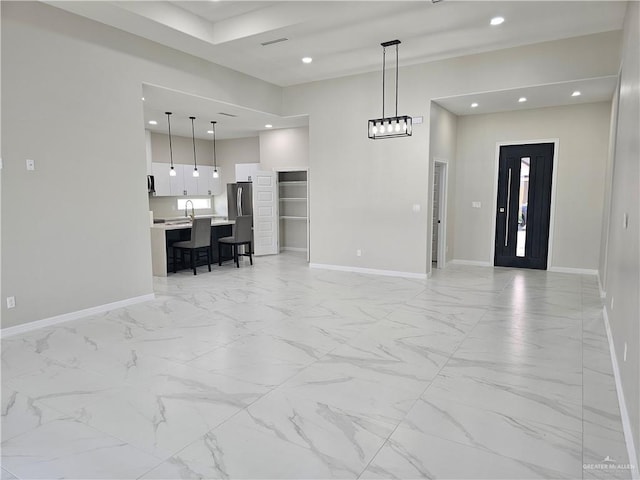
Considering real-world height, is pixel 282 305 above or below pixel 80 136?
below

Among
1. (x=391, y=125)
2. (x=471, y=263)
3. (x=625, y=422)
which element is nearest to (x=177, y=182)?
(x=391, y=125)

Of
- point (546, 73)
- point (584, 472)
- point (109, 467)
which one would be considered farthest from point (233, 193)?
point (584, 472)

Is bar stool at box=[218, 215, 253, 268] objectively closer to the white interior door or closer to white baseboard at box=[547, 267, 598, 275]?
the white interior door

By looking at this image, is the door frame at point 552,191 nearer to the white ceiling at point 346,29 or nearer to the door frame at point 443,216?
the white ceiling at point 346,29

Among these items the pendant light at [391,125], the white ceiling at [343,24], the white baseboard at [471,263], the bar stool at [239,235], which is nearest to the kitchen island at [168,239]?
the bar stool at [239,235]

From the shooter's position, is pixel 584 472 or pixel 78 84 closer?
pixel 584 472

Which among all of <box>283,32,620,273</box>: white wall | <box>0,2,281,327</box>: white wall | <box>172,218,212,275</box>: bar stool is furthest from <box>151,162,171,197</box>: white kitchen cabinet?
<box>0,2,281,327</box>: white wall

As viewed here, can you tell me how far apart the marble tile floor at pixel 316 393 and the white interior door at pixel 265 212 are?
4.15 metres

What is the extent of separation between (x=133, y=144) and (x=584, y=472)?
5426mm

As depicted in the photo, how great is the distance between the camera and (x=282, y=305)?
207 inches

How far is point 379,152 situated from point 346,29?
2366mm

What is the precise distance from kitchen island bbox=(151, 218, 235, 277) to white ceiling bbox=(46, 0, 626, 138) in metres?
2.10

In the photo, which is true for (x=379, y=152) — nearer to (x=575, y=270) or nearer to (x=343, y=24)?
(x=343, y=24)

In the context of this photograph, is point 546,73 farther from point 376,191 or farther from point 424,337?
point 424,337
